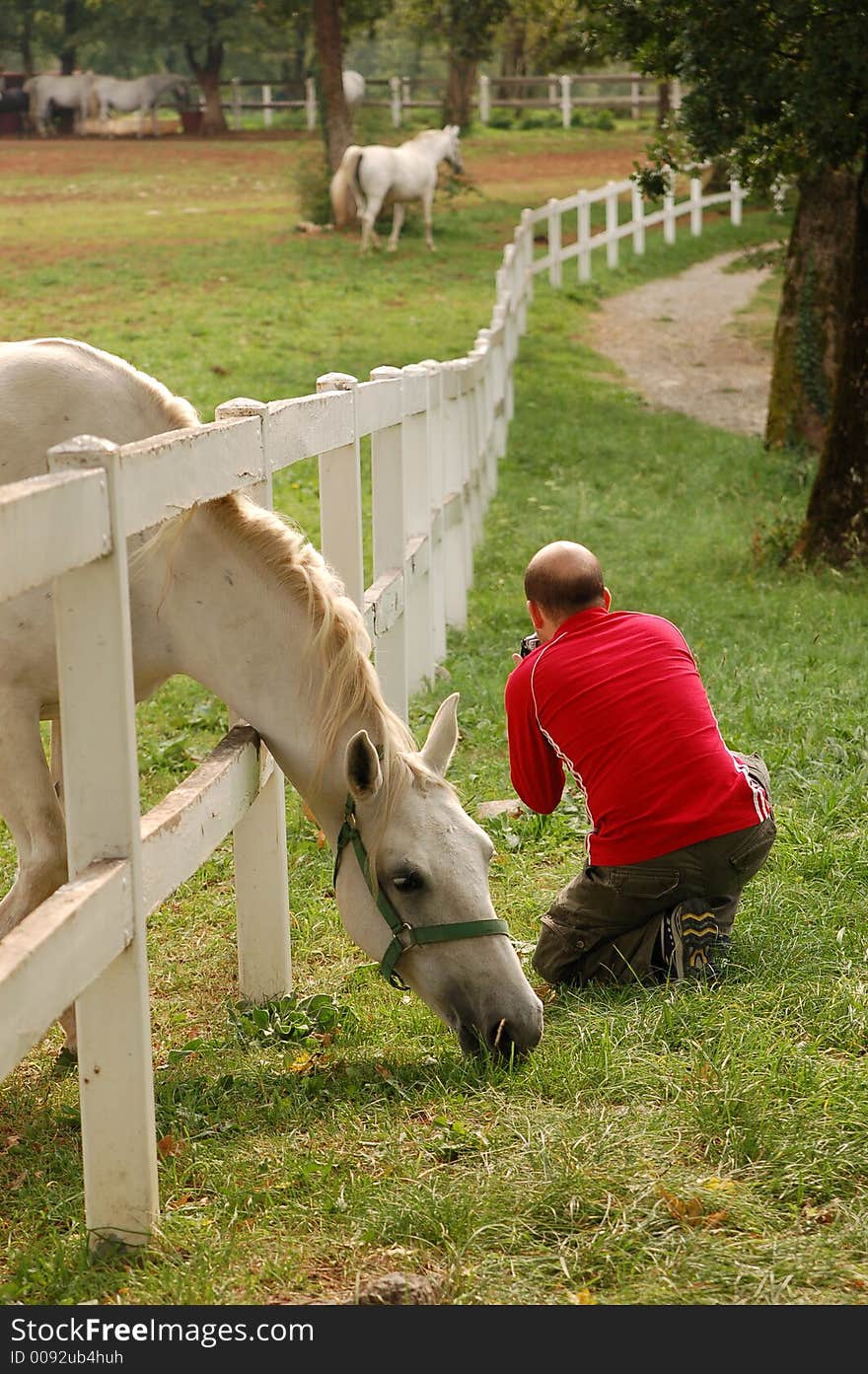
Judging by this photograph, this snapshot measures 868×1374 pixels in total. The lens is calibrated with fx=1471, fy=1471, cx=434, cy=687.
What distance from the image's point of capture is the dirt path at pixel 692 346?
1750 cm

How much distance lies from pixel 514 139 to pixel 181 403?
121ft

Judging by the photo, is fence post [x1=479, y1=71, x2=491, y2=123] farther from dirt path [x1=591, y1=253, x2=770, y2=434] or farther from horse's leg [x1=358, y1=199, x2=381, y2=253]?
horse's leg [x1=358, y1=199, x2=381, y2=253]

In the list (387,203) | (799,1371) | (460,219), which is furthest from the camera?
(460,219)

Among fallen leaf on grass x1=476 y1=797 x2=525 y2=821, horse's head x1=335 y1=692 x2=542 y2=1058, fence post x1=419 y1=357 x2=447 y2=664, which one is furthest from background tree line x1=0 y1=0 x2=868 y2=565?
horse's head x1=335 y1=692 x2=542 y2=1058

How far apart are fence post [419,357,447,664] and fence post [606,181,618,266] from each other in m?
17.1

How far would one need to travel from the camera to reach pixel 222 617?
10.8 feet

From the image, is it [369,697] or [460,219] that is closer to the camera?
[369,697]

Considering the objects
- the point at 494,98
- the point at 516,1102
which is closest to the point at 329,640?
the point at 516,1102

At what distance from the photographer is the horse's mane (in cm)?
Answer: 324

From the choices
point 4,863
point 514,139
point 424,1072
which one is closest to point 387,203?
point 514,139

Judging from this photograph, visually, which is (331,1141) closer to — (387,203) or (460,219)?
(387,203)

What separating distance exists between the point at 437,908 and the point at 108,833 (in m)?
0.86

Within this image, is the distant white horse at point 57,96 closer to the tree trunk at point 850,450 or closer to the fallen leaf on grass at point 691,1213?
the tree trunk at point 850,450

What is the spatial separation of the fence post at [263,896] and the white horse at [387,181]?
67.6ft
